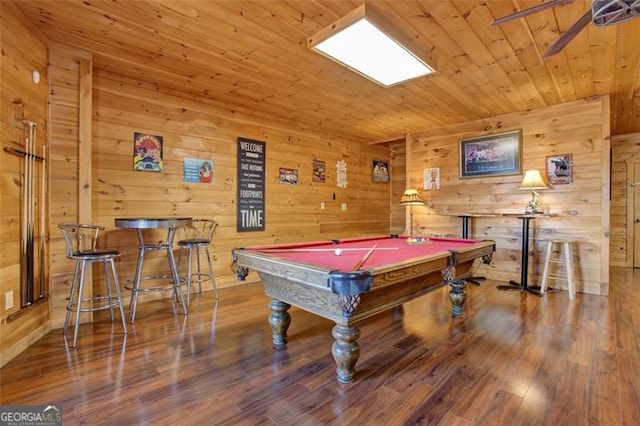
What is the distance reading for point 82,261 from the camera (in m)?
2.50

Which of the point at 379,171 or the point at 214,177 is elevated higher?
the point at 379,171

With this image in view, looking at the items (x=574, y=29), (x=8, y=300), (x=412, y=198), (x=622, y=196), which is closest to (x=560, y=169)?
(x=412, y=198)

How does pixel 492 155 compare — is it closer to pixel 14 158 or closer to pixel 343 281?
pixel 343 281

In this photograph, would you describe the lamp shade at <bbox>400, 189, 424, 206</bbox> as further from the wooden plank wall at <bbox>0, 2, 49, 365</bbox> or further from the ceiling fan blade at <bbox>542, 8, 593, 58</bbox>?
the wooden plank wall at <bbox>0, 2, 49, 365</bbox>

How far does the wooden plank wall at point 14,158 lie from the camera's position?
205 cm

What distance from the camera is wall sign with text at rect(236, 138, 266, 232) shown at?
424 cm

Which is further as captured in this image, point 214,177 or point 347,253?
point 214,177

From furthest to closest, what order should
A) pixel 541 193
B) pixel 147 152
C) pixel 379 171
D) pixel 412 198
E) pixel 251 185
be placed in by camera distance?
pixel 379 171, pixel 412 198, pixel 251 185, pixel 541 193, pixel 147 152

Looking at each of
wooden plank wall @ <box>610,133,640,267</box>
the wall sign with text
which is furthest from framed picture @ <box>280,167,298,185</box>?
wooden plank wall @ <box>610,133,640,267</box>

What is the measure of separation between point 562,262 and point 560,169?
3.91ft

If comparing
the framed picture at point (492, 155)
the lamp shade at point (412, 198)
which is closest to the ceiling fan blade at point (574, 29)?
the framed picture at point (492, 155)

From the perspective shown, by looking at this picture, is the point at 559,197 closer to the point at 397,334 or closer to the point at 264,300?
the point at 397,334

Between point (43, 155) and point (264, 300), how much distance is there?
7.93ft

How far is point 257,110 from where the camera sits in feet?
13.9
